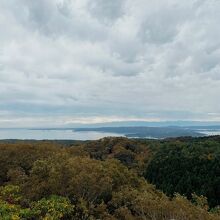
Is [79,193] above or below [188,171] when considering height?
above

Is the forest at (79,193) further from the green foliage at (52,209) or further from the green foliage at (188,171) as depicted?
the green foliage at (188,171)

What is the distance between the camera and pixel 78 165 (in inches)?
938

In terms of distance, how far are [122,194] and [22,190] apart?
6.58 metres

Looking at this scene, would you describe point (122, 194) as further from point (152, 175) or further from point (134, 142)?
point (134, 142)

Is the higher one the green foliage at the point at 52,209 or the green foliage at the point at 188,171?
the green foliage at the point at 52,209

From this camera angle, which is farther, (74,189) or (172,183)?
(172,183)

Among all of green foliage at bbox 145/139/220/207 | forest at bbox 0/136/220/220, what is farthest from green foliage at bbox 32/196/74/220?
green foliage at bbox 145/139/220/207

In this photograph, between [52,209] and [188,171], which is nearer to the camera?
[52,209]

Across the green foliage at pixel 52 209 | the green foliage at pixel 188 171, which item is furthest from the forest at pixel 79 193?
the green foliage at pixel 188 171

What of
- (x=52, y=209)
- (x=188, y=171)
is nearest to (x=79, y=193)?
(x=52, y=209)

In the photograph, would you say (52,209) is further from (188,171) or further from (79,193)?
(188,171)

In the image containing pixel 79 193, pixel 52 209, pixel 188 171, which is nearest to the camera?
pixel 52 209

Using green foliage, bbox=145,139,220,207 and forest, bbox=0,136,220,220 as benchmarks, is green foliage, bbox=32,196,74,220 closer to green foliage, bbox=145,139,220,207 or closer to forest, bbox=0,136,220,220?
forest, bbox=0,136,220,220

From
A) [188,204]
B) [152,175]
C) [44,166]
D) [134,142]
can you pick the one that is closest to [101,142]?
[134,142]
